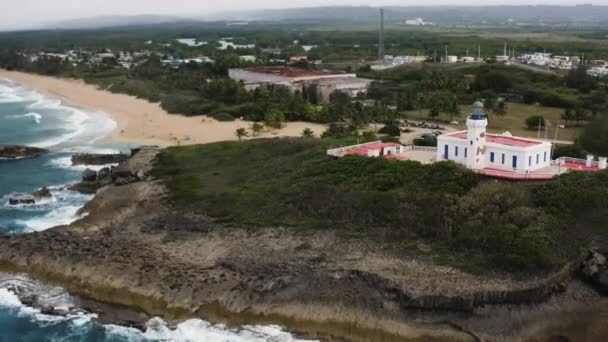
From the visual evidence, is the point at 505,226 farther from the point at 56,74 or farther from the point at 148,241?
the point at 56,74

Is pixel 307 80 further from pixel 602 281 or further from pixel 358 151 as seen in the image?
pixel 602 281

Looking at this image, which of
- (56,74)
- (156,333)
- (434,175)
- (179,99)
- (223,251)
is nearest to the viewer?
(156,333)

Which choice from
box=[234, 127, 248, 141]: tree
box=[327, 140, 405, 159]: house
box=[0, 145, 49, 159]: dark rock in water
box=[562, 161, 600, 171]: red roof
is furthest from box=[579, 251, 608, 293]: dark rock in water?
box=[0, 145, 49, 159]: dark rock in water

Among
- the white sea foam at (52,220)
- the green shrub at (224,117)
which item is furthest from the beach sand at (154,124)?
the white sea foam at (52,220)

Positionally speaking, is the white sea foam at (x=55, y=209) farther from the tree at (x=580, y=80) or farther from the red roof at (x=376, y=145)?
the tree at (x=580, y=80)

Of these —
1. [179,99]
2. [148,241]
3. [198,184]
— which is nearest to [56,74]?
[179,99]

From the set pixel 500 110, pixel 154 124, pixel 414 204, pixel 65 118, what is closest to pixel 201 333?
pixel 414 204
